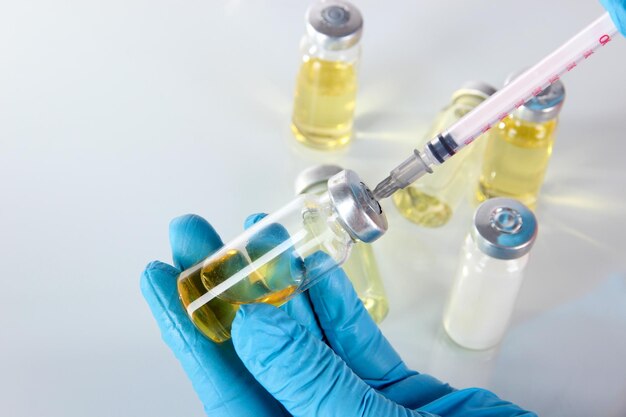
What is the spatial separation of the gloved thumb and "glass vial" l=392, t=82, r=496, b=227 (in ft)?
1.78

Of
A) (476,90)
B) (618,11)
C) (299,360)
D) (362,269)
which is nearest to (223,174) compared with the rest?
(362,269)

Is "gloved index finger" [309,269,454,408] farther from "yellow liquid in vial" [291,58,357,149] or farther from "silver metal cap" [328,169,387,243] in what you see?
"yellow liquid in vial" [291,58,357,149]

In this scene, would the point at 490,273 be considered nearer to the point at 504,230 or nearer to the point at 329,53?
the point at 504,230

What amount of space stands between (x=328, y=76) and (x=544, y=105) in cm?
39

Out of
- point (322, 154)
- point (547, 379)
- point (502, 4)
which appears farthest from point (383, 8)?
point (547, 379)

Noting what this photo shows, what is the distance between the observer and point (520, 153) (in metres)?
1.88

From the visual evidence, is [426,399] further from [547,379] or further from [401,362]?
[547,379]

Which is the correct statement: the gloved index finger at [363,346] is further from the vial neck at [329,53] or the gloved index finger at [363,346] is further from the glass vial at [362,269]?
the vial neck at [329,53]

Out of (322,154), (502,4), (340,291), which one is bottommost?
(340,291)

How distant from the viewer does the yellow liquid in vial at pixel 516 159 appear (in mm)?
1871

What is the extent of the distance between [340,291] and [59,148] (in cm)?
66

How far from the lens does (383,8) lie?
2.22m

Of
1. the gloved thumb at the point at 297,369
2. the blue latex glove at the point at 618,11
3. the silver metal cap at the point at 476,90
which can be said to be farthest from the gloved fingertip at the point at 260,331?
the silver metal cap at the point at 476,90

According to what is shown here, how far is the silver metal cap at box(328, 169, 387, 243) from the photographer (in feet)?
4.34
